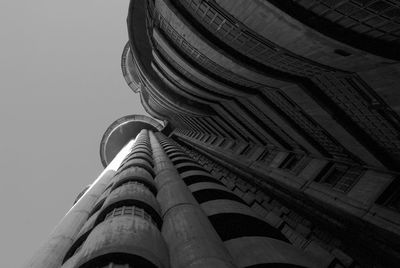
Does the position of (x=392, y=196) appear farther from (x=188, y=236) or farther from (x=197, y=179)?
(x=197, y=179)

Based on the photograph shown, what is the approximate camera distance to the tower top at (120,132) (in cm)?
7200

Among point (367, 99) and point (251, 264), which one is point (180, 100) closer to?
point (367, 99)

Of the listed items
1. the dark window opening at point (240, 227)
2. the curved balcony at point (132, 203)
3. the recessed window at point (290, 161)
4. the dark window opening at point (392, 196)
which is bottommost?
the curved balcony at point (132, 203)

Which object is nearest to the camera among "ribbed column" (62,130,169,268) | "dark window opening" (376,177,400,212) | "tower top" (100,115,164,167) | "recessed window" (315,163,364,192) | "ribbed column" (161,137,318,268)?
"ribbed column" (62,130,169,268)

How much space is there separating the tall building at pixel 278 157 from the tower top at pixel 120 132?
51.6m

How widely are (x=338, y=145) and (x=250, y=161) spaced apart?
378 inches

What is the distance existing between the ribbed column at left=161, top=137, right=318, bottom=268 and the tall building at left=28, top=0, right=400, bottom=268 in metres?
0.05

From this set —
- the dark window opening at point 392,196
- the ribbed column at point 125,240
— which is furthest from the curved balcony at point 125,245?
the dark window opening at point 392,196

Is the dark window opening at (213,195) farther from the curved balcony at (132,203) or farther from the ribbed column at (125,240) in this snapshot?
the ribbed column at (125,240)

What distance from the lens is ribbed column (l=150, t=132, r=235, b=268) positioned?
652cm

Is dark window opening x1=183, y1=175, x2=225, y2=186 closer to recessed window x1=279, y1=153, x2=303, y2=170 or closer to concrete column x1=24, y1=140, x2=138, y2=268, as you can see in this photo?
recessed window x1=279, y1=153, x2=303, y2=170

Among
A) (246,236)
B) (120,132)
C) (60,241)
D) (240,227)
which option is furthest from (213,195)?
(120,132)

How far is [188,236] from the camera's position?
306 inches

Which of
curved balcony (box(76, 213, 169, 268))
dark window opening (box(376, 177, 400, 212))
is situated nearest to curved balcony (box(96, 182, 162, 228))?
curved balcony (box(76, 213, 169, 268))
